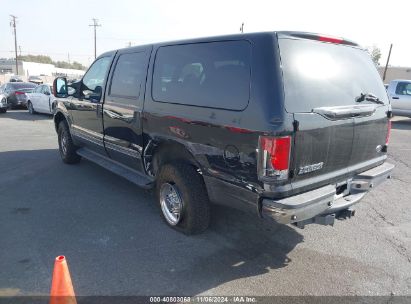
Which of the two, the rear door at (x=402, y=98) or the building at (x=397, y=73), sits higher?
the building at (x=397, y=73)

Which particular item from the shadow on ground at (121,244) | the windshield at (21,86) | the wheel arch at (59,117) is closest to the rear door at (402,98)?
the shadow on ground at (121,244)

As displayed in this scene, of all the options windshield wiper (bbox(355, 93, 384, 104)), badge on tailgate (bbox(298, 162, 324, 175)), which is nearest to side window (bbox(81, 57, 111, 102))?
badge on tailgate (bbox(298, 162, 324, 175))

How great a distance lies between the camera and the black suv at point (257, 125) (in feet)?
8.87

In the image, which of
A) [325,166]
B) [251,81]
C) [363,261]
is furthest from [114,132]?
[363,261]

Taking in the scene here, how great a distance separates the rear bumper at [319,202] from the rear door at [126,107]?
6.99ft

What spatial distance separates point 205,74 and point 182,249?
1845 millimetres

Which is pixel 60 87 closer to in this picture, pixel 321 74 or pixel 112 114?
pixel 112 114

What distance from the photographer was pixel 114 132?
4750 millimetres

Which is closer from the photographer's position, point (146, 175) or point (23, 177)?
point (146, 175)

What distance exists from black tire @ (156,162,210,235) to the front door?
1.98 m

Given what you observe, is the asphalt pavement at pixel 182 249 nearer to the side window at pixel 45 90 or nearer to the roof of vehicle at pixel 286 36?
the roof of vehicle at pixel 286 36

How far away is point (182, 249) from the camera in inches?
138

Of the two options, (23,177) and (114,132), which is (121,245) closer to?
(114,132)

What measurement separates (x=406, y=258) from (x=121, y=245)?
9.92ft
